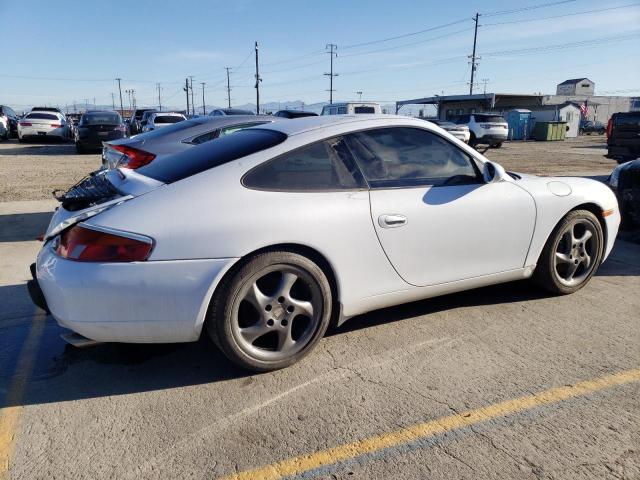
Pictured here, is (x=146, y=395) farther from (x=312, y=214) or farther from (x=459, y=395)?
(x=459, y=395)

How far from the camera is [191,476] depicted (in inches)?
86.0

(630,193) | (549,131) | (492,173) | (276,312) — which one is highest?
(549,131)

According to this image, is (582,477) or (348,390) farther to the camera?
(348,390)

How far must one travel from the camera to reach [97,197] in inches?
119

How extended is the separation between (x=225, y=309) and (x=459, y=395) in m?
1.36

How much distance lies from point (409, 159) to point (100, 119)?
1743 cm

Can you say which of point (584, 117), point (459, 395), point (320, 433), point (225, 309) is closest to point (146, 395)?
point (225, 309)

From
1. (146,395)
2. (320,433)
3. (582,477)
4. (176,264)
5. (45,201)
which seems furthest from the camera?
(45,201)

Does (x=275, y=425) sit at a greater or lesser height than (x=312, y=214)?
lesser

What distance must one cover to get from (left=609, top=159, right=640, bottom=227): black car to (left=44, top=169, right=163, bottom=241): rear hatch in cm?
573

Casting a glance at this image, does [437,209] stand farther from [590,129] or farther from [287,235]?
[590,129]

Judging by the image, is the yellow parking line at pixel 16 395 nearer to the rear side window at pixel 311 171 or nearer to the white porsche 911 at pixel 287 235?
the white porsche 911 at pixel 287 235

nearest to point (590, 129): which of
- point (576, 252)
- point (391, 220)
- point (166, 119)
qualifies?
point (166, 119)

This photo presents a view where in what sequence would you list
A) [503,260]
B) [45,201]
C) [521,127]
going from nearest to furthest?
[503,260] < [45,201] < [521,127]
